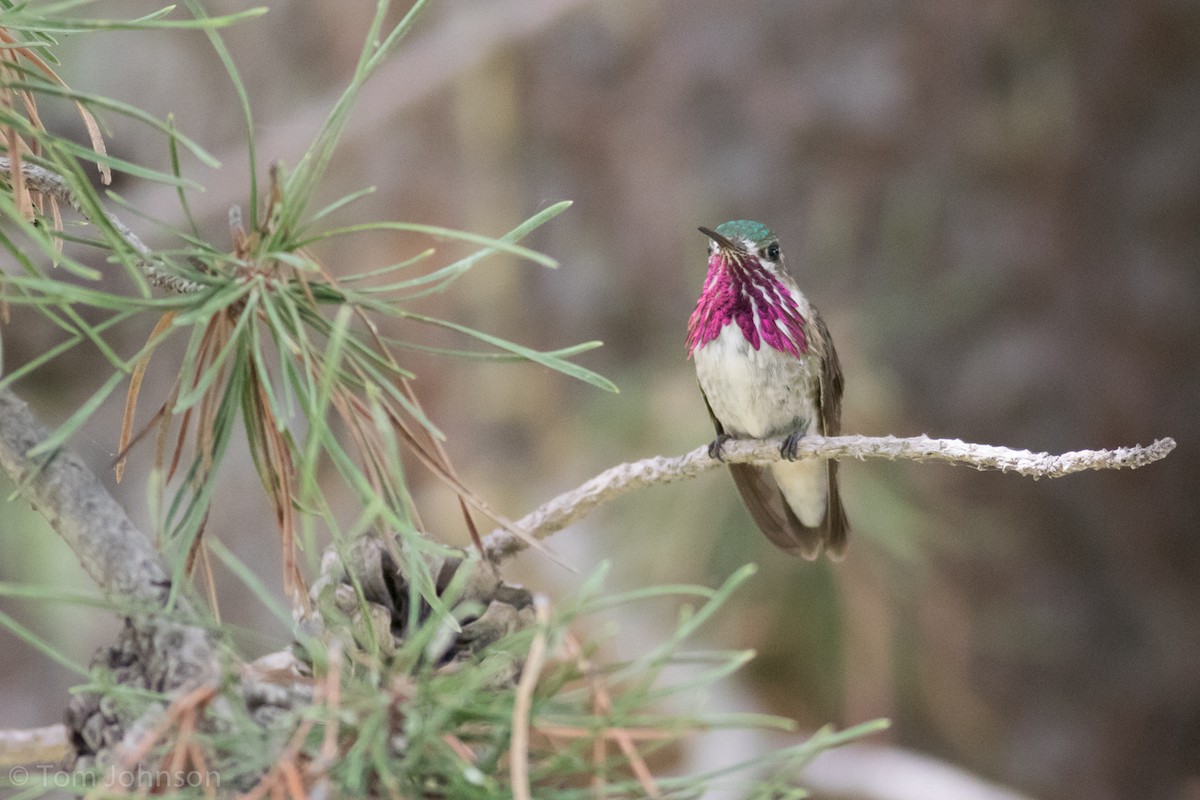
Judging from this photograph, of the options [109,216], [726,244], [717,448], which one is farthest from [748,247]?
[109,216]

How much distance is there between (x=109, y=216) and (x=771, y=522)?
1.48m

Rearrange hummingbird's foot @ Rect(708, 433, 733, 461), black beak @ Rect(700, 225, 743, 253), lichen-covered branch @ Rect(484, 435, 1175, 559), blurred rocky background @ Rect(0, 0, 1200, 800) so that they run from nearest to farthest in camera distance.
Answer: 1. lichen-covered branch @ Rect(484, 435, 1175, 559)
2. hummingbird's foot @ Rect(708, 433, 733, 461)
3. black beak @ Rect(700, 225, 743, 253)
4. blurred rocky background @ Rect(0, 0, 1200, 800)

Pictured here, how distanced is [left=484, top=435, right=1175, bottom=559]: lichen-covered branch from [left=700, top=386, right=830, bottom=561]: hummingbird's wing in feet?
2.66

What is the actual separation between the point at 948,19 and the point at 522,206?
1.72 metres

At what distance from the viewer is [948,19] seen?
4234 millimetres

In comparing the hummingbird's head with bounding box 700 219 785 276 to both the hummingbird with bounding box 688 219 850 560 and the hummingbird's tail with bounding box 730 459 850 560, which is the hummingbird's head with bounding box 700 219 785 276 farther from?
the hummingbird's tail with bounding box 730 459 850 560

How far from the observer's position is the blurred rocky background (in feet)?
13.4

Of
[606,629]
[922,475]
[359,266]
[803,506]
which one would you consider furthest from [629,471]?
[359,266]

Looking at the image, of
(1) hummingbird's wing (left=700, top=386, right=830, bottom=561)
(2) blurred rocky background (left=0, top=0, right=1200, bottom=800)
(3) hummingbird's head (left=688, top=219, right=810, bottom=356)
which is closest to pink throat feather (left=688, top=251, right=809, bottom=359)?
(3) hummingbird's head (left=688, top=219, right=810, bottom=356)

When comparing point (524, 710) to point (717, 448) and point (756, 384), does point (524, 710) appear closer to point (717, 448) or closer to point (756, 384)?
point (717, 448)

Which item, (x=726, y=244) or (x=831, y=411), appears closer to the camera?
(x=726, y=244)

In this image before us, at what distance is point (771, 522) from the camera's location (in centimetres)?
204

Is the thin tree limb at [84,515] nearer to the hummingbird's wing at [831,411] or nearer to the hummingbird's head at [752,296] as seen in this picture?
the hummingbird's head at [752,296]

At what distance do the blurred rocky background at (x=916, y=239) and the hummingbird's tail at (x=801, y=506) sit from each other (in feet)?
5.05
